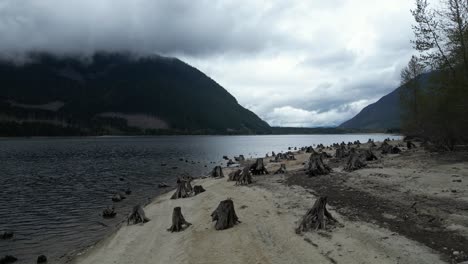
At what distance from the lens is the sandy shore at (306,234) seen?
11.8m

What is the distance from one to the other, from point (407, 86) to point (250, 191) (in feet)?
156

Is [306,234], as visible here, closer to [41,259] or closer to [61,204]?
[41,259]

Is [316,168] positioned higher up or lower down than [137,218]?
higher up

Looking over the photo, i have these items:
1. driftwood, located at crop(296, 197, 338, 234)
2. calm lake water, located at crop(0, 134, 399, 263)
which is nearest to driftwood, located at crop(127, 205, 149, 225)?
calm lake water, located at crop(0, 134, 399, 263)

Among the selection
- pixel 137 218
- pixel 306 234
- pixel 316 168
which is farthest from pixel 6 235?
→ pixel 316 168

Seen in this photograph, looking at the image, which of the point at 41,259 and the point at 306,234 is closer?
the point at 306,234

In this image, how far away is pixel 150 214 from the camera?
25047mm

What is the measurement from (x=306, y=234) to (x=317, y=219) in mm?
1036

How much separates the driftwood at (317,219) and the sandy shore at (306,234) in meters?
0.46

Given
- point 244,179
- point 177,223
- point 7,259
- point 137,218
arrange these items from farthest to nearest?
point 244,179
point 137,218
point 177,223
point 7,259

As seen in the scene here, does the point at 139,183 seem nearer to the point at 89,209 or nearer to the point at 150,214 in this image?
the point at 89,209

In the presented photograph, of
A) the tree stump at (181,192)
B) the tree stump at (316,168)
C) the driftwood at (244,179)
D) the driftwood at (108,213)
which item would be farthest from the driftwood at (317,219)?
the driftwood at (108,213)

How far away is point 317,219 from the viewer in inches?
582

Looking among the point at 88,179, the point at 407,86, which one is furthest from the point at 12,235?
the point at 407,86
